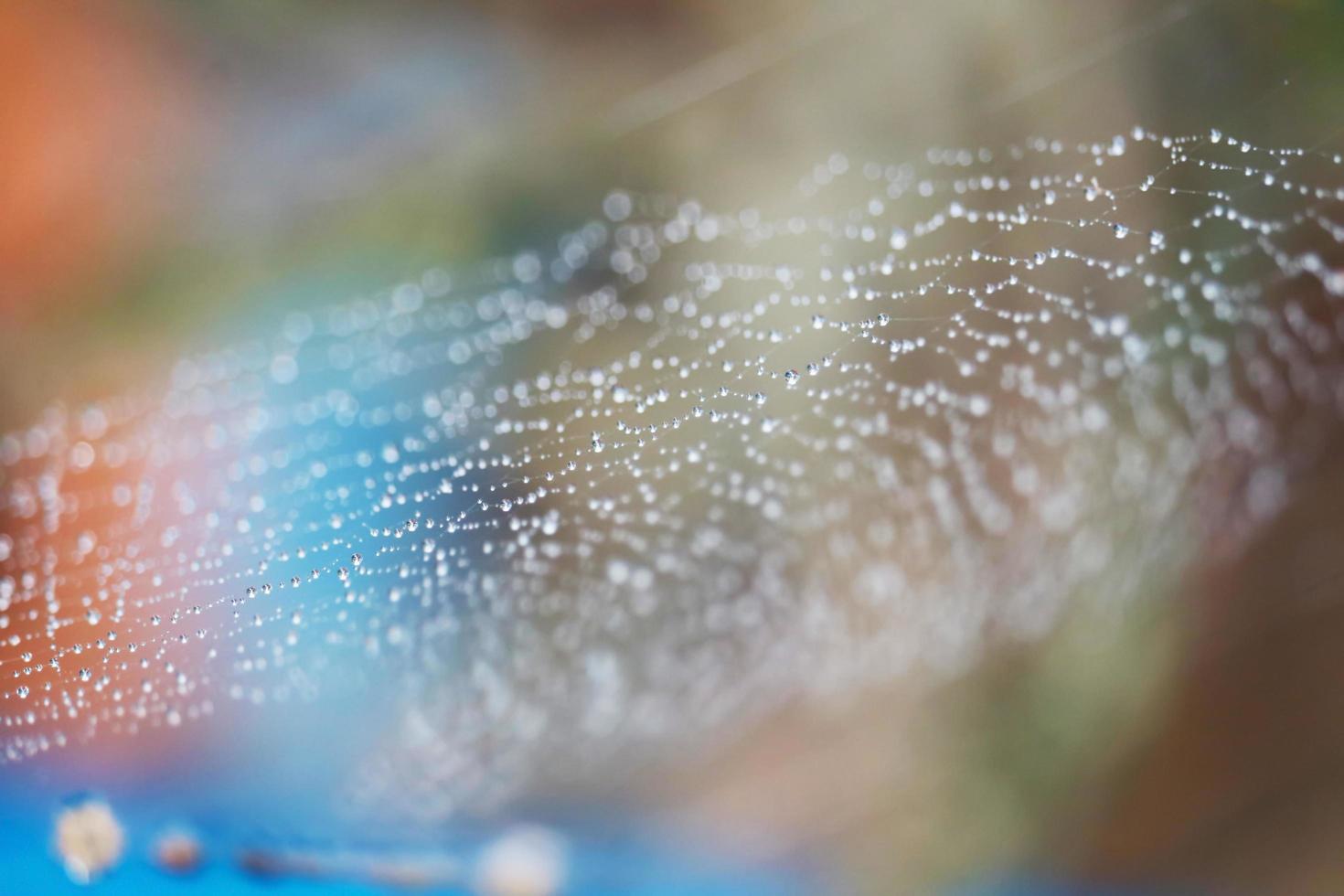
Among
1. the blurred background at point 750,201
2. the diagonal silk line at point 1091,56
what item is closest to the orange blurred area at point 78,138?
the blurred background at point 750,201

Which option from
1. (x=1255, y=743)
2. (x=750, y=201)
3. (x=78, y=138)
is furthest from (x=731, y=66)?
(x=1255, y=743)

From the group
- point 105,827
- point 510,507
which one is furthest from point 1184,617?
point 105,827

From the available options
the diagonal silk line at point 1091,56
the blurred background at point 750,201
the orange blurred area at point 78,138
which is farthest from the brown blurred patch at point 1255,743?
the orange blurred area at point 78,138

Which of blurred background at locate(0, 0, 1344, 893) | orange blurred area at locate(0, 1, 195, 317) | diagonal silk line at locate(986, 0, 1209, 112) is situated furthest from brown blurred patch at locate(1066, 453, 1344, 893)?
orange blurred area at locate(0, 1, 195, 317)

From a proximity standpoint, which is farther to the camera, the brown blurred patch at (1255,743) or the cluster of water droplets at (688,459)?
the brown blurred patch at (1255,743)

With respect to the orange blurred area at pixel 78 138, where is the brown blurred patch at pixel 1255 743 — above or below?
below

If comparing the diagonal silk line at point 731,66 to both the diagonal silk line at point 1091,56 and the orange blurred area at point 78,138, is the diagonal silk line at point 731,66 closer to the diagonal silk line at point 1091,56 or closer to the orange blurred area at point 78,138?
the diagonal silk line at point 1091,56

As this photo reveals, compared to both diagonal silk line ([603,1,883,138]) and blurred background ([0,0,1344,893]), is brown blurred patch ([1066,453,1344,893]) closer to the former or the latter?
blurred background ([0,0,1344,893])

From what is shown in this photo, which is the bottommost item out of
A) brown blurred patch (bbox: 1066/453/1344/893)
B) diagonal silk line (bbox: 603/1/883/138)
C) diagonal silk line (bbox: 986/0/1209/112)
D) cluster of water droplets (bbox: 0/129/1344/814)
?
brown blurred patch (bbox: 1066/453/1344/893)

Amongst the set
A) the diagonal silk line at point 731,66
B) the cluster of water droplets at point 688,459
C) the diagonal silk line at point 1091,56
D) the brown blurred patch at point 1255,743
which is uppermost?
the diagonal silk line at point 731,66
